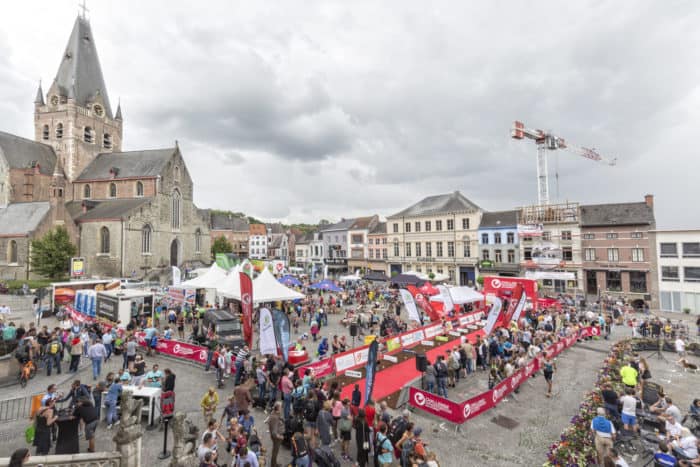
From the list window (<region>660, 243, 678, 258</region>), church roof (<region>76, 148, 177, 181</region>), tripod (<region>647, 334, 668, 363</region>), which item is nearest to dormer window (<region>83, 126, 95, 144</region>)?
church roof (<region>76, 148, 177, 181</region>)

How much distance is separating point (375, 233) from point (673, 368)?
129ft

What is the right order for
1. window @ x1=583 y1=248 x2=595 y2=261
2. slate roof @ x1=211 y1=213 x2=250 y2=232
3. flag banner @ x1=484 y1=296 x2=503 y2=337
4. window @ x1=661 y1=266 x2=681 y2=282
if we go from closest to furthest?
flag banner @ x1=484 y1=296 x2=503 y2=337 → window @ x1=661 y1=266 x2=681 y2=282 → window @ x1=583 y1=248 x2=595 y2=261 → slate roof @ x1=211 y1=213 x2=250 y2=232

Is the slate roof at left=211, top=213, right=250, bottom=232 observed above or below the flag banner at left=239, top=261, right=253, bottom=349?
above

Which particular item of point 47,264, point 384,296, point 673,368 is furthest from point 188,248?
point 673,368

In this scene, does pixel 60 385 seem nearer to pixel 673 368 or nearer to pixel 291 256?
pixel 673 368

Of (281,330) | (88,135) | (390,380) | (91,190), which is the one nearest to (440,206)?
(390,380)

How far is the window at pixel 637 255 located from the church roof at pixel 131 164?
5552 centimetres

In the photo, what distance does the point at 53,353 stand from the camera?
11992 mm

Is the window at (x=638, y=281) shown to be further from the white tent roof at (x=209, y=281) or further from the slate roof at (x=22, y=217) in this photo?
the slate roof at (x=22, y=217)

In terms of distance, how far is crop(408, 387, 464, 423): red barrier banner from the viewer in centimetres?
906

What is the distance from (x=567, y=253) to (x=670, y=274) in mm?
8264

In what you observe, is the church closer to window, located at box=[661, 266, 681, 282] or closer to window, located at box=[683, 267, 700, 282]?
window, located at box=[661, 266, 681, 282]

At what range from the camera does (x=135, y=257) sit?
A: 39.8 meters

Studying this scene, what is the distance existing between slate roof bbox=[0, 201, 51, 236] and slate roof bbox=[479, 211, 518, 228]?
5282cm
